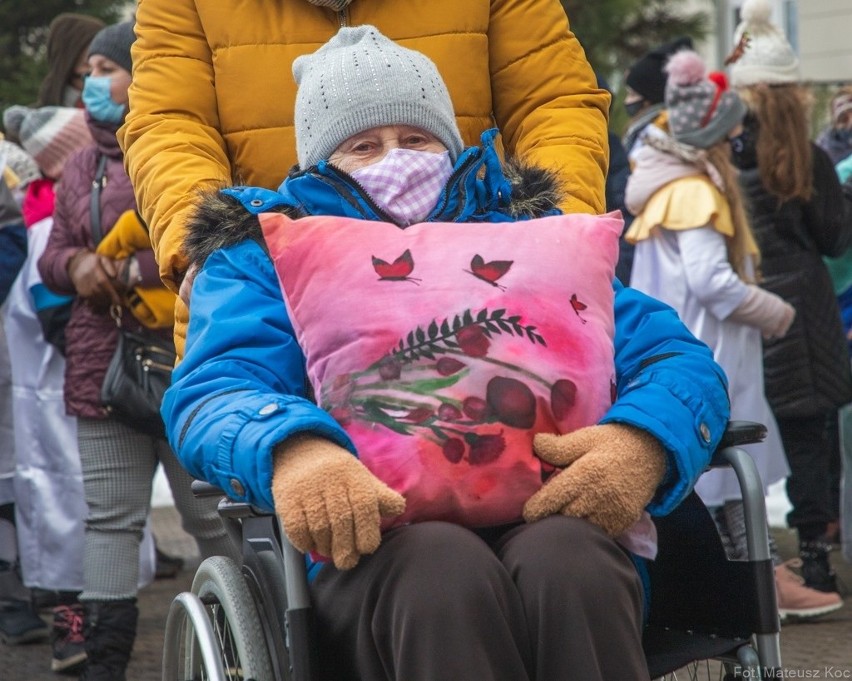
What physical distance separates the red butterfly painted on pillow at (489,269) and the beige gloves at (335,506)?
43 cm

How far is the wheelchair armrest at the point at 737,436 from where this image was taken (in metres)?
2.78

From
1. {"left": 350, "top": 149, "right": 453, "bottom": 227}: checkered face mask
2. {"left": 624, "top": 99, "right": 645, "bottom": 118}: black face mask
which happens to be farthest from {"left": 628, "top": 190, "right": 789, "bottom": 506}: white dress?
{"left": 350, "top": 149, "right": 453, "bottom": 227}: checkered face mask

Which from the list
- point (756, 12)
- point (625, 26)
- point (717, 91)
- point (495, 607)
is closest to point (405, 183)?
point (495, 607)

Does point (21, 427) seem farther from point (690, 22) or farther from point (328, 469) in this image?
point (690, 22)

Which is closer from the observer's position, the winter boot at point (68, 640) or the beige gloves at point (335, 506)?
→ the beige gloves at point (335, 506)

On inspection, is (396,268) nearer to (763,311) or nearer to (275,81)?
(275,81)

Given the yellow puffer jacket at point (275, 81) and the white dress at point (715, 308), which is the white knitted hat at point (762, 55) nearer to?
the white dress at point (715, 308)

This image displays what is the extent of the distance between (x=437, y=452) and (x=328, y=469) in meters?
0.21

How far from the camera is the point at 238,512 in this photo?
2.74 metres

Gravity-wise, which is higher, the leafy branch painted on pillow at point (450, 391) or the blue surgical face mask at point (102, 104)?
the blue surgical face mask at point (102, 104)

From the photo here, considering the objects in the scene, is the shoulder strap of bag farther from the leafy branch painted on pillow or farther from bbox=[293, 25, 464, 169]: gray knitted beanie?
the leafy branch painted on pillow

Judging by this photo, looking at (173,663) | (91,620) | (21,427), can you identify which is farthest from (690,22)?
(173,663)

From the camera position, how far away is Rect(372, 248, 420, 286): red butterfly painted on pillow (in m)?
2.67

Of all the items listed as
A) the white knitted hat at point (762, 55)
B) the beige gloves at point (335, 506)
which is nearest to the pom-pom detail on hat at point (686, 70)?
the white knitted hat at point (762, 55)
